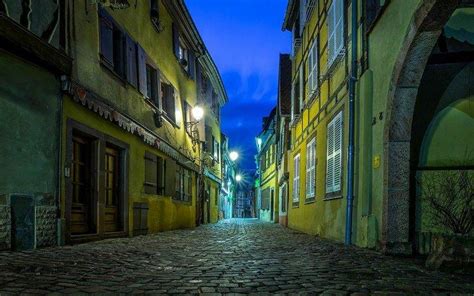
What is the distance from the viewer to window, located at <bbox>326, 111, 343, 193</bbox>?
9.64 m

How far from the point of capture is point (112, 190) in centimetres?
1052

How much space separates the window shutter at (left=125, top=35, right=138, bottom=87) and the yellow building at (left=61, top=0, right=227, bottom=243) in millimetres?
25

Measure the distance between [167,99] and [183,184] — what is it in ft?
12.2

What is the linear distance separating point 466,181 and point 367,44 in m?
3.00

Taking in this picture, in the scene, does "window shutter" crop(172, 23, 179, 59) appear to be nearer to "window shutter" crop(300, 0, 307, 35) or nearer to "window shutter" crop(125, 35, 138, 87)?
"window shutter" crop(300, 0, 307, 35)

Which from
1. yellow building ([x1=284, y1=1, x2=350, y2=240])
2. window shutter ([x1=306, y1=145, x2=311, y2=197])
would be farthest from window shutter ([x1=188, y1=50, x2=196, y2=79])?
window shutter ([x1=306, y1=145, x2=311, y2=197])

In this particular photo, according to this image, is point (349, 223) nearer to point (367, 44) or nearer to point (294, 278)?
point (367, 44)

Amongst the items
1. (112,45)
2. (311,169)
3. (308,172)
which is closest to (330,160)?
(311,169)

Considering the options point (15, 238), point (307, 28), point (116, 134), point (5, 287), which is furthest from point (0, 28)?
point (307, 28)

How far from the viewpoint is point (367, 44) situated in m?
8.16

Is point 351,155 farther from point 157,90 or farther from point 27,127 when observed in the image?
point 157,90

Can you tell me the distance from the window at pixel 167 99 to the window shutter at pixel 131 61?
314 cm

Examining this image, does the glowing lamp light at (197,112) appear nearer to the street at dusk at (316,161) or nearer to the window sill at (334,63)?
the street at dusk at (316,161)

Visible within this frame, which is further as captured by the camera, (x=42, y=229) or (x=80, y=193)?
(x=80, y=193)
